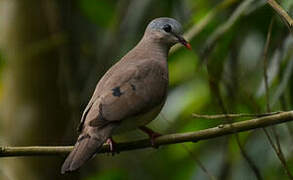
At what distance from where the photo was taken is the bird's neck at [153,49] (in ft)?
13.0

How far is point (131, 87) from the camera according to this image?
11.4ft

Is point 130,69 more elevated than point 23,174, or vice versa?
point 130,69

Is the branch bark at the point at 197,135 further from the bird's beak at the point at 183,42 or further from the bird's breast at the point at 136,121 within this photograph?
the bird's beak at the point at 183,42

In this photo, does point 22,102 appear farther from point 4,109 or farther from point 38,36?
point 38,36

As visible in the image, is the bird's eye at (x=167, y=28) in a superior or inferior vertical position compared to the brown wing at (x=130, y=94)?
superior

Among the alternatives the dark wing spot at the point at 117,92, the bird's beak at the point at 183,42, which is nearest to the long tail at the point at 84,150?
the dark wing spot at the point at 117,92

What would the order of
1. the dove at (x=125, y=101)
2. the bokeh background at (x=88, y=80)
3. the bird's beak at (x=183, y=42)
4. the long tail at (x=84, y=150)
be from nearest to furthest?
the long tail at (x=84, y=150)
the dove at (x=125, y=101)
the bird's beak at (x=183, y=42)
the bokeh background at (x=88, y=80)

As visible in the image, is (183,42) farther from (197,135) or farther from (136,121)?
(197,135)

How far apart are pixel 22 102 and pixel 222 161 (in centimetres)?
151

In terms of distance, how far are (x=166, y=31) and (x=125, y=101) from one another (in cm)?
88

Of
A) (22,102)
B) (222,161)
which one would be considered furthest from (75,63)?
(222,161)

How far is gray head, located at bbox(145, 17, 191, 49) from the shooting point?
395 cm

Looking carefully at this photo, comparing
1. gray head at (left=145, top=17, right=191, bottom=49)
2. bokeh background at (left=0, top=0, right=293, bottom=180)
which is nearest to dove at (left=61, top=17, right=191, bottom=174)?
gray head at (left=145, top=17, right=191, bottom=49)

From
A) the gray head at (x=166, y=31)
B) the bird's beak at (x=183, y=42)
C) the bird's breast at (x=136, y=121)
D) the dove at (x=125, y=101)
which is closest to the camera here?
the dove at (x=125, y=101)
